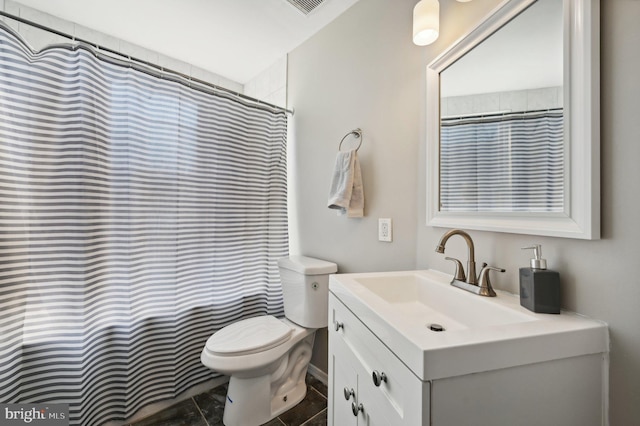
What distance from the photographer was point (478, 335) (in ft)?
1.70

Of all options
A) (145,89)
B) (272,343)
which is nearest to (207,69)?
(145,89)

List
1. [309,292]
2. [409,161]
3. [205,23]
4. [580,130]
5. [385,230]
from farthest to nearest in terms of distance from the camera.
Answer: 1. [205,23]
2. [309,292]
3. [385,230]
4. [409,161]
5. [580,130]

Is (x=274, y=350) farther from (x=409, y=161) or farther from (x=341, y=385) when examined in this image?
(x=409, y=161)

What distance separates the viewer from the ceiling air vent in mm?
1493

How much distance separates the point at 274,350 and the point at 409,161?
1.18 meters

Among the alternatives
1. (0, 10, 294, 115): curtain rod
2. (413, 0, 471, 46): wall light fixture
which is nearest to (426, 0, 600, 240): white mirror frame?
(413, 0, 471, 46): wall light fixture

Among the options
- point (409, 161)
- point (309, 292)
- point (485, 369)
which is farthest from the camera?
point (309, 292)

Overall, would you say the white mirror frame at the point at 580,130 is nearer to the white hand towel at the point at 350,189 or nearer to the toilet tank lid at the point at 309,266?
the white hand towel at the point at 350,189

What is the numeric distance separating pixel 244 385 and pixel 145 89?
5.54ft

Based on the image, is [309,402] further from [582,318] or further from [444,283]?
[582,318]

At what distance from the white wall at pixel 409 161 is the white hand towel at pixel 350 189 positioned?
55 mm

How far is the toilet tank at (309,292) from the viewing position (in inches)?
59.5

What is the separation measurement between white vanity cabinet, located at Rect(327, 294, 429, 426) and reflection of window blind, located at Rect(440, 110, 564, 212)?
59 cm

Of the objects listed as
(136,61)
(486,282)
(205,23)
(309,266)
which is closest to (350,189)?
(309,266)
